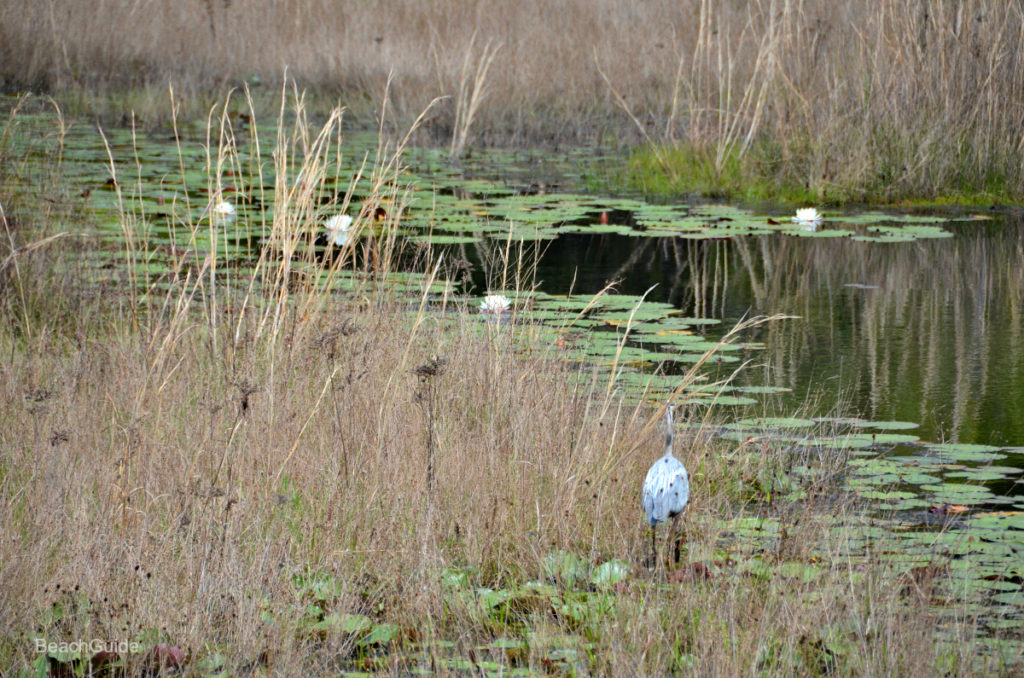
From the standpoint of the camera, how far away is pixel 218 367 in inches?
178

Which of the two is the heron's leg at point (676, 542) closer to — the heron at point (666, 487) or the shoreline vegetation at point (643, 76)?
the heron at point (666, 487)

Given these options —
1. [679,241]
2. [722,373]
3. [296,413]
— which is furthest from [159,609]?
[679,241]

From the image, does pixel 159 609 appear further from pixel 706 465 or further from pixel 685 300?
pixel 685 300

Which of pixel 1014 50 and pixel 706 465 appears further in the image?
pixel 1014 50

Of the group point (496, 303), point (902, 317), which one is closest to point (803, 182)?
point (902, 317)

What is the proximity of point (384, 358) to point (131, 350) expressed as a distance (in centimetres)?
92

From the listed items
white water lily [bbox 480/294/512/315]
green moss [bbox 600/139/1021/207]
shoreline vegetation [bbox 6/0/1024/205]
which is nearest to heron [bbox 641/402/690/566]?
white water lily [bbox 480/294/512/315]

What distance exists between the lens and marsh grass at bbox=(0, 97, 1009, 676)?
2727 millimetres

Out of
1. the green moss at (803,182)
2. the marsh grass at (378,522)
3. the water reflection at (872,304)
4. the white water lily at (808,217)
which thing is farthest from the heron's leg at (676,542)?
the green moss at (803,182)

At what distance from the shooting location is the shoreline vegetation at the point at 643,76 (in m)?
10.2

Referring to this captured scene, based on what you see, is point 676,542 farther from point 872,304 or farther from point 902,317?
point 872,304

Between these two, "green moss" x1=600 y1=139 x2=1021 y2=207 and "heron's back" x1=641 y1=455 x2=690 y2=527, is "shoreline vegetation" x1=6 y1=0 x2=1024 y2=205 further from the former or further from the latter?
"heron's back" x1=641 y1=455 x2=690 y2=527

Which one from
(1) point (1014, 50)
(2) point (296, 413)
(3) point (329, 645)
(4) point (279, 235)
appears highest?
(1) point (1014, 50)

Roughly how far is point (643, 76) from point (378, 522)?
11.9m
